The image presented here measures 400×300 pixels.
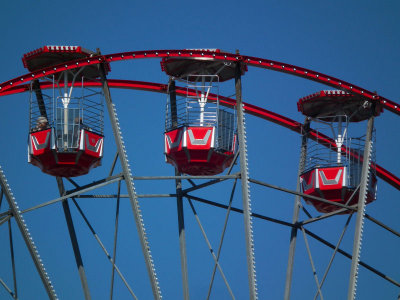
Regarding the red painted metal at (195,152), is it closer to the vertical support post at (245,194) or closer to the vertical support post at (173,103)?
the vertical support post at (173,103)

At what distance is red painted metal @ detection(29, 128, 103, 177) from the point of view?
169 feet

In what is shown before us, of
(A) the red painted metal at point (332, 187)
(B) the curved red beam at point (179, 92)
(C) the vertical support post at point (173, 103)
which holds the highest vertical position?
(B) the curved red beam at point (179, 92)

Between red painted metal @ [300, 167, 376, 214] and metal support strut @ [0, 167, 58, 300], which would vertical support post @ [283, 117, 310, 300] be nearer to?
red painted metal @ [300, 167, 376, 214]

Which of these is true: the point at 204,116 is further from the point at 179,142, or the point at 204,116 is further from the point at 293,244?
the point at 293,244

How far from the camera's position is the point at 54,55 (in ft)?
175

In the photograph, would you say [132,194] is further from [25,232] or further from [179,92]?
[179,92]

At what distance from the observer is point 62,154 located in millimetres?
51812

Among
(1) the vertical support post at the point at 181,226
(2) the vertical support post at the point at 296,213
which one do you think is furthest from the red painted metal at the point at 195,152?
(2) the vertical support post at the point at 296,213

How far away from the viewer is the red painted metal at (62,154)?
51.7m

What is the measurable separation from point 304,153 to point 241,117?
29.3 ft

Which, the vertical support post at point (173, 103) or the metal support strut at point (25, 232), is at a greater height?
the vertical support post at point (173, 103)

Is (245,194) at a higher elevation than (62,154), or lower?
lower

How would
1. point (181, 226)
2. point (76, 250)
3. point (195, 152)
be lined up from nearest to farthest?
point (195, 152), point (76, 250), point (181, 226)

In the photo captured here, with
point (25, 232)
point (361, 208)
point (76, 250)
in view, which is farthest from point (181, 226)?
point (361, 208)
